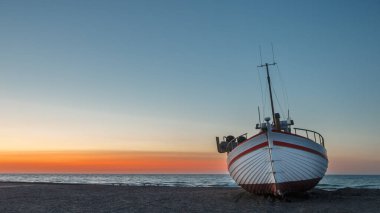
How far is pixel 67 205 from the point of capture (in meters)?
17.4

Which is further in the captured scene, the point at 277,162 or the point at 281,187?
the point at 281,187

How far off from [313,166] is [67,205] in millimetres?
12871

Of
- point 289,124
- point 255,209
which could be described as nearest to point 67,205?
point 255,209

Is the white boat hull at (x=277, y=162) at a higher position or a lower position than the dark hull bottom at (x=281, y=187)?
higher

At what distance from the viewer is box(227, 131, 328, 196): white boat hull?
18.0 m

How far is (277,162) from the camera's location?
58.7ft

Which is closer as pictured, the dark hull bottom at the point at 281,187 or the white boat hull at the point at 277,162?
the white boat hull at the point at 277,162

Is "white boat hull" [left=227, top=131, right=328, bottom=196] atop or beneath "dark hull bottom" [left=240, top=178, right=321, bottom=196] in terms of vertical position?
atop

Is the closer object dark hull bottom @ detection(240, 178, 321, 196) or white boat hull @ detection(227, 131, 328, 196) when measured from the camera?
white boat hull @ detection(227, 131, 328, 196)

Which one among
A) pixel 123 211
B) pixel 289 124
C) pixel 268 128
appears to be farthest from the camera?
pixel 289 124

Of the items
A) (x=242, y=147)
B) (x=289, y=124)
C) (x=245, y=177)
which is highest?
(x=289, y=124)

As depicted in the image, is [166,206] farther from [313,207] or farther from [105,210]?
[313,207]

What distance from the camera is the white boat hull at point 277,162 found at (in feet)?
58.9

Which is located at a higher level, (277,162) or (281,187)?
(277,162)
